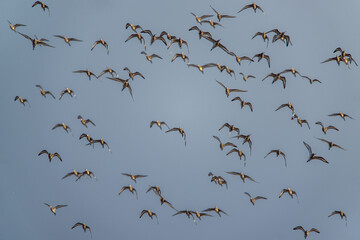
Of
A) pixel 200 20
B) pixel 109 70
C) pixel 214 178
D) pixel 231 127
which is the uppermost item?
pixel 200 20

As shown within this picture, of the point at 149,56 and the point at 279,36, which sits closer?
the point at 279,36

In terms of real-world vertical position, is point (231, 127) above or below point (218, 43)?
below

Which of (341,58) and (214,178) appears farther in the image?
(214,178)

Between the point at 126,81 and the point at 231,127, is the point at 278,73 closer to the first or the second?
the point at 231,127

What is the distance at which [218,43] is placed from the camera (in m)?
53.9

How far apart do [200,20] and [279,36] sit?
964 cm

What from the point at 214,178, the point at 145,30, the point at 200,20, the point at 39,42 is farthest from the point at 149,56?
the point at 214,178

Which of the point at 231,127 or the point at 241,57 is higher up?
the point at 241,57

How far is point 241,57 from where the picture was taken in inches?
2279

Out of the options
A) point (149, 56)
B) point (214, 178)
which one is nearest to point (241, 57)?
point (149, 56)

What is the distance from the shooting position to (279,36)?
181ft

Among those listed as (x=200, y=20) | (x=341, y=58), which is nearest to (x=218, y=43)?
(x=200, y=20)

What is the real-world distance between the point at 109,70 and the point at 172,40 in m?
8.71

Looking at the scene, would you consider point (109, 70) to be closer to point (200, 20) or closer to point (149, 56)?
point (149, 56)
